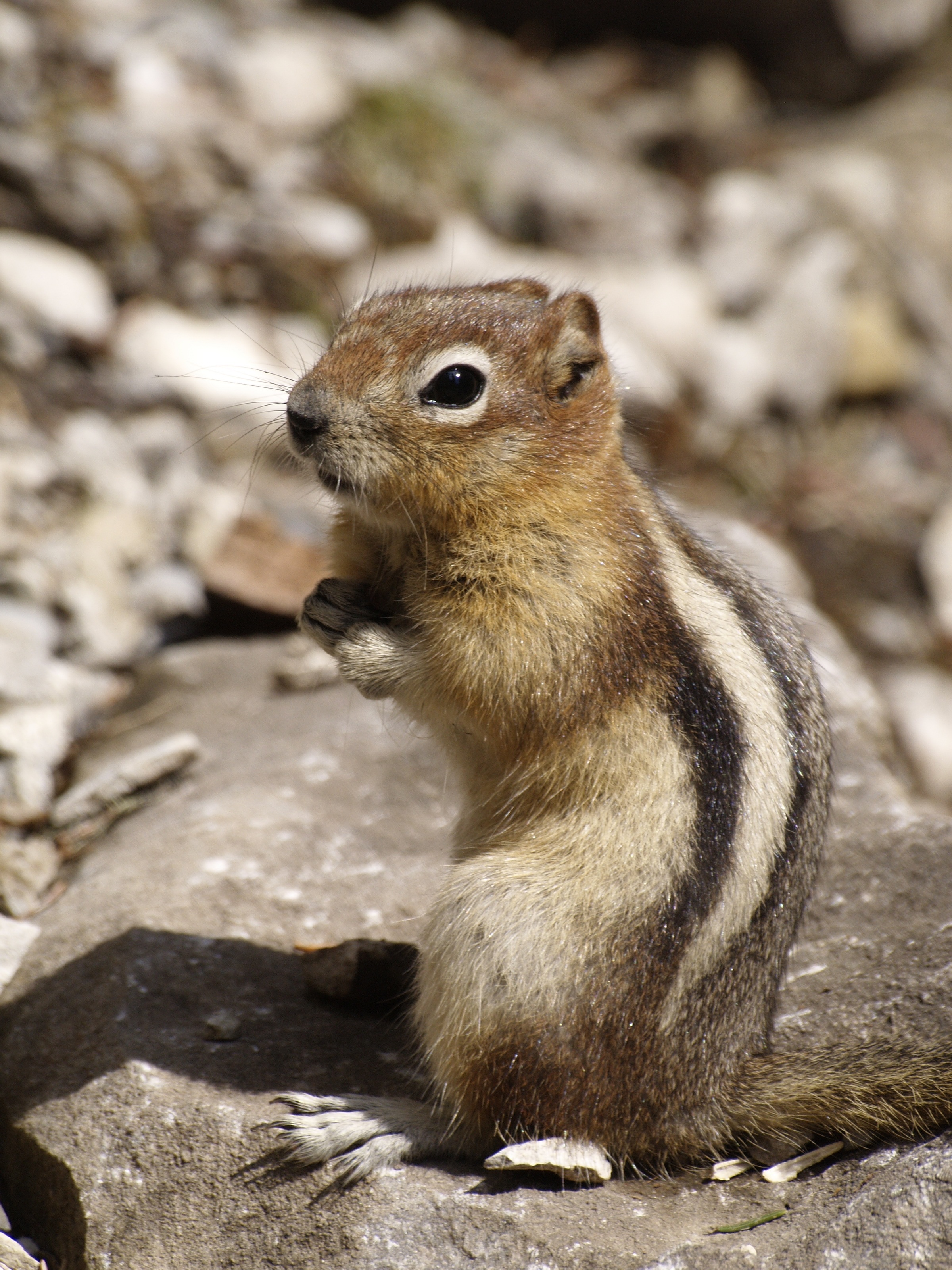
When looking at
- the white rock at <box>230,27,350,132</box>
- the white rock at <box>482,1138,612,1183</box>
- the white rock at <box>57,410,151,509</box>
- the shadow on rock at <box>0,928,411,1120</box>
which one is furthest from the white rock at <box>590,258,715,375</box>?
the white rock at <box>482,1138,612,1183</box>

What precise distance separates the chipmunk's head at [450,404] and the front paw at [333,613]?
Result: 308 mm

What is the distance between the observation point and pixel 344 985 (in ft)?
12.3

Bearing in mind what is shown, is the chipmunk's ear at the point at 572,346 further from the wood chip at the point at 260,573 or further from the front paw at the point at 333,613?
the wood chip at the point at 260,573

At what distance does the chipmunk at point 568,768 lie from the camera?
122 inches

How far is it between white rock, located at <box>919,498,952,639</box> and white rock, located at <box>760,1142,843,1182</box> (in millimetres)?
6896

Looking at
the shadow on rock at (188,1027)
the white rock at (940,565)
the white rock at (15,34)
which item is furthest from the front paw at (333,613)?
the white rock at (940,565)

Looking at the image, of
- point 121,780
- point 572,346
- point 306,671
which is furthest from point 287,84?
point 572,346

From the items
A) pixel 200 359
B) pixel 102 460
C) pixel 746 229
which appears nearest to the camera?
pixel 102 460

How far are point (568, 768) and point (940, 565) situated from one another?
284 inches

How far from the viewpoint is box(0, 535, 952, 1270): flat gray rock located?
2928 millimetres

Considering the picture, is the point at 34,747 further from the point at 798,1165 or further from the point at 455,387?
the point at 798,1165

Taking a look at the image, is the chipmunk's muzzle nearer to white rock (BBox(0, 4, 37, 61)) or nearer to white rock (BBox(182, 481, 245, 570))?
white rock (BBox(182, 481, 245, 570))

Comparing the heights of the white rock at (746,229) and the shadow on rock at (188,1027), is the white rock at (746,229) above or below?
above

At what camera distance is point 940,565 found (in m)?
9.56
